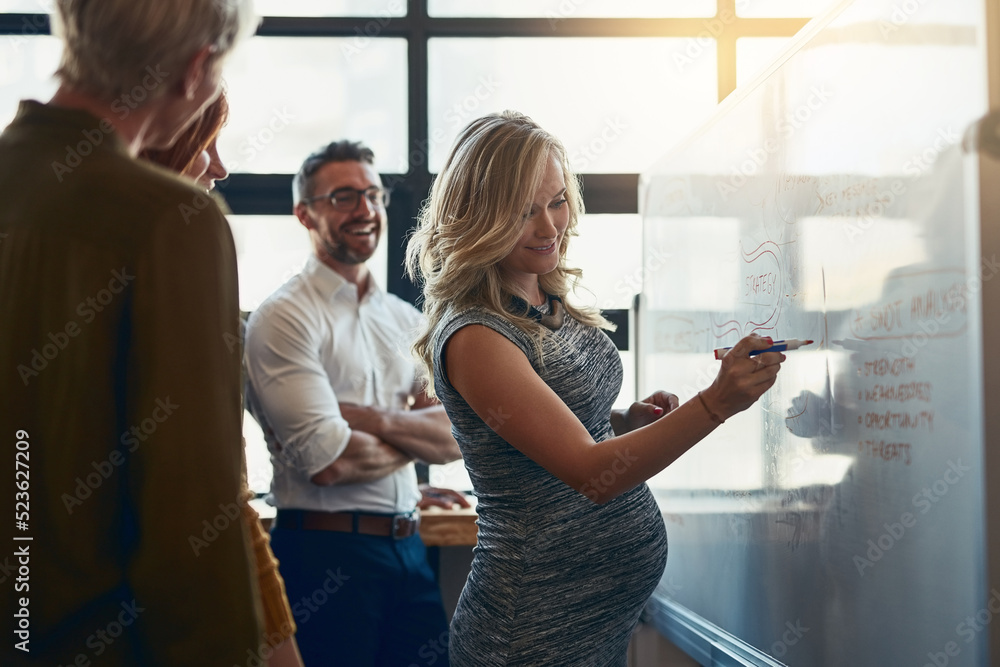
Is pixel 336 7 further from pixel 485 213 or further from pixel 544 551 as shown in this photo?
pixel 544 551

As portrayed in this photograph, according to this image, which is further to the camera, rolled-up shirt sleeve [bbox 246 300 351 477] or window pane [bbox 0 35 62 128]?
window pane [bbox 0 35 62 128]

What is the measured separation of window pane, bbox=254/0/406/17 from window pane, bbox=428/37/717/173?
0.24 meters

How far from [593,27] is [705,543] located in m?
1.93

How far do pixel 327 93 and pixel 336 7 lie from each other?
30cm

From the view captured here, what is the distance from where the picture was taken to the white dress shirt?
1951 mm

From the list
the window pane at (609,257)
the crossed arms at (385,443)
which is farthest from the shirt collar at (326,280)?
the window pane at (609,257)

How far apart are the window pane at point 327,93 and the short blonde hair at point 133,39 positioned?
235 centimetres

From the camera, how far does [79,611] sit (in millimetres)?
582

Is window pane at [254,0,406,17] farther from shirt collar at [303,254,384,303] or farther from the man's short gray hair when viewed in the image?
shirt collar at [303,254,384,303]

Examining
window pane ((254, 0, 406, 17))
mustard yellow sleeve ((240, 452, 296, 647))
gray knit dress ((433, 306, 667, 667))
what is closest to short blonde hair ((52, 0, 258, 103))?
mustard yellow sleeve ((240, 452, 296, 647))

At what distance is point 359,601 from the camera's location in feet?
6.23

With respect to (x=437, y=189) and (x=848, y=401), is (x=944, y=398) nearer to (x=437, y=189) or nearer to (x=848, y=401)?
(x=848, y=401)

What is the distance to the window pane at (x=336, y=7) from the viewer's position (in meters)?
2.94

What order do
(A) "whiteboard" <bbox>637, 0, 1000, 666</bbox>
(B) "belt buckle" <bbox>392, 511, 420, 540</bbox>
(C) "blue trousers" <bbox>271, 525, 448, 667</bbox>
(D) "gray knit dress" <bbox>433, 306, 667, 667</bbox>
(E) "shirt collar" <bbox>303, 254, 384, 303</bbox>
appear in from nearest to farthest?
(A) "whiteboard" <bbox>637, 0, 1000, 666</bbox> < (D) "gray knit dress" <bbox>433, 306, 667, 667</bbox> < (C) "blue trousers" <bbox>271, 525, 448, 667</bbox> < (B) "belt buckle" <bbox>392, 511, 420, 540</bbox> < (E) "shirt collar" <bbox>303, 254, 384, 303</bbox>
